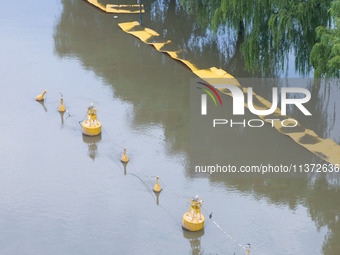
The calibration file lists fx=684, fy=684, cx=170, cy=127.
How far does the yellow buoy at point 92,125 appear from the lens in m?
30.7

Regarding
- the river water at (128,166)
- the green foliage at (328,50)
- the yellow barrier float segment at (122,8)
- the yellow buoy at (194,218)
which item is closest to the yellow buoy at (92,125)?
the river water at (128,166)

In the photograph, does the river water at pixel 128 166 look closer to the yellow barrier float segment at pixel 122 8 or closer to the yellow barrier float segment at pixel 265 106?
the yellow barrier float segment at pixel 265 106

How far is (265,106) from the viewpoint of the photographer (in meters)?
33.1

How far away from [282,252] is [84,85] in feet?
54.7

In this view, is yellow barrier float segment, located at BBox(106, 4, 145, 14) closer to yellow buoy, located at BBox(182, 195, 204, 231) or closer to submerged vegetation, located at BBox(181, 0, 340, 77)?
submerged vegetation, located at BBox(181, 0, 340, 77)

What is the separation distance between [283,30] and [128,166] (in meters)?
10.8

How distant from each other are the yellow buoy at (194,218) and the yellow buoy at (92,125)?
26.4 ft

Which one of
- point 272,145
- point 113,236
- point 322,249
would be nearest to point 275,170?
point 272,145

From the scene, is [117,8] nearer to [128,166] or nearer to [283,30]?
[283,30]

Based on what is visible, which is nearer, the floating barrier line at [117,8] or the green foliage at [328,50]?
the green foliage at [328,50]

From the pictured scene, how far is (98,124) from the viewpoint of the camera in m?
31.0

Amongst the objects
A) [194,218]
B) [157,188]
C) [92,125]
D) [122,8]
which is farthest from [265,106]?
[122,8]

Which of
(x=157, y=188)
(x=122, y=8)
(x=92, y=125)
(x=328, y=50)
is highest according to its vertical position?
(x=122, y=8)

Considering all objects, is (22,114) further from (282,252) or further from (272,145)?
(282,252)
